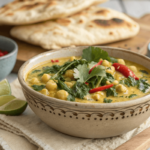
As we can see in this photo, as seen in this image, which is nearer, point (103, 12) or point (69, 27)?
point (69, 27)

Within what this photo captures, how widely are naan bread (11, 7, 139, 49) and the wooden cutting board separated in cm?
17

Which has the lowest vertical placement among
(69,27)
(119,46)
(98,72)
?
(119,46)

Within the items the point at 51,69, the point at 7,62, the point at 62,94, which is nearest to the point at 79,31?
the point at 7,62

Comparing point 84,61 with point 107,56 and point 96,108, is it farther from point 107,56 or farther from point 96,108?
point 96,108

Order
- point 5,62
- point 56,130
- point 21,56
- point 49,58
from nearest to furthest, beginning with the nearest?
1. point 56,130
2. point 49,58
3. point 5,62
4. point 21,56

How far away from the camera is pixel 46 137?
254 cm

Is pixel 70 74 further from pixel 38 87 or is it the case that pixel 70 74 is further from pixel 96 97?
pixel 96 97

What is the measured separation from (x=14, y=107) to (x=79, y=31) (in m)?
2.53

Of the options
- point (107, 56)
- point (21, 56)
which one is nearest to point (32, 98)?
point (107, 56)

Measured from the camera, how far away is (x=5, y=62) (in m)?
3.92

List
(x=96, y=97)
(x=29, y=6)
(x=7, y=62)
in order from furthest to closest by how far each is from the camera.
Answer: (x=29, y=6) < (x=7, y=62) < (x=96, y=97)

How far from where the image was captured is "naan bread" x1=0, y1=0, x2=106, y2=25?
194 inches

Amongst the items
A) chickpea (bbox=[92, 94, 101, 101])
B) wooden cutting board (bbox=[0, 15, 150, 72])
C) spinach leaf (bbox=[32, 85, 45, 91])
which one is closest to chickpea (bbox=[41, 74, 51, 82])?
spinach leaf (bbox=[32, 85, 45, 91])

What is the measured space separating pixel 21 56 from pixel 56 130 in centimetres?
240
